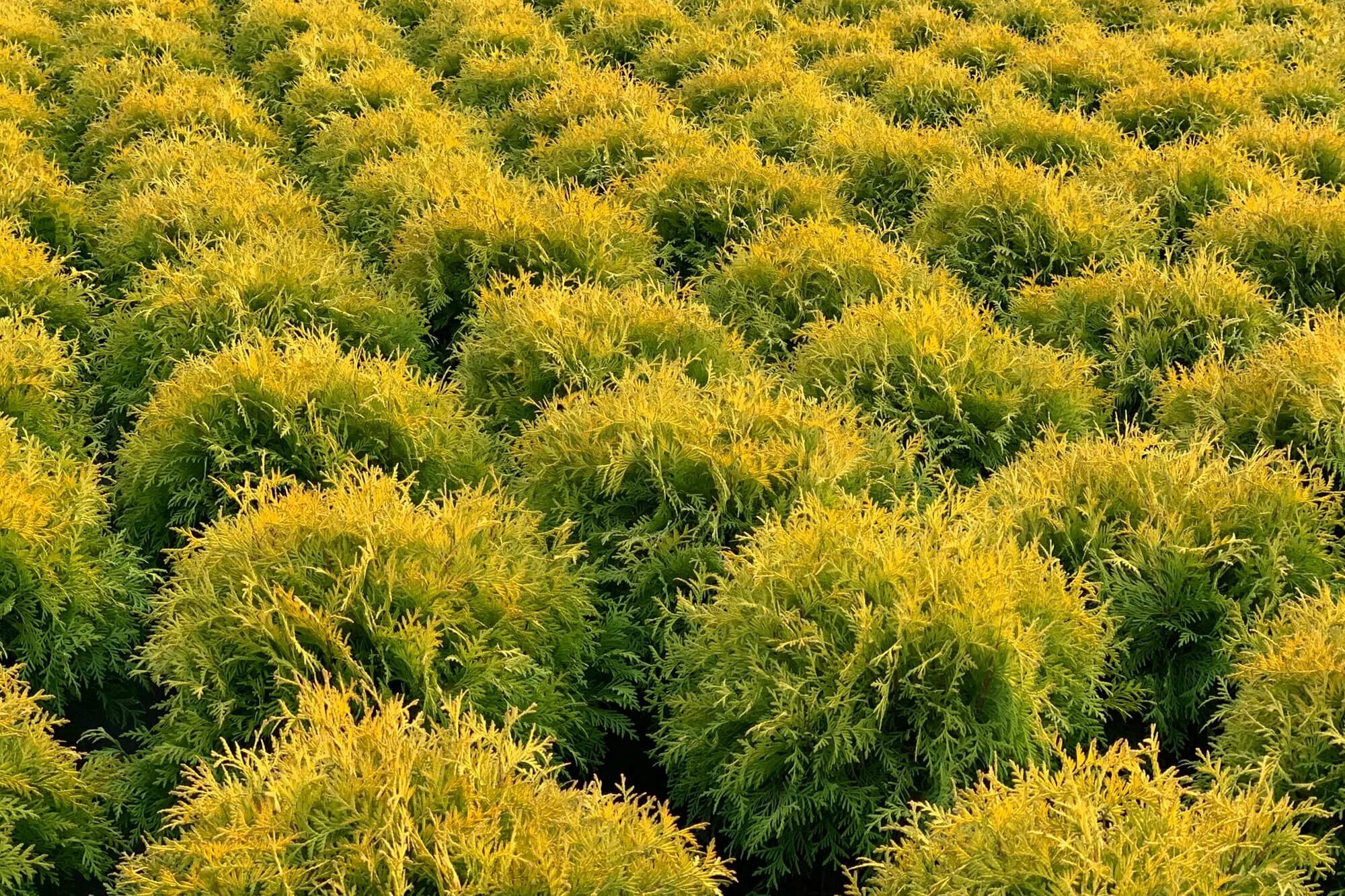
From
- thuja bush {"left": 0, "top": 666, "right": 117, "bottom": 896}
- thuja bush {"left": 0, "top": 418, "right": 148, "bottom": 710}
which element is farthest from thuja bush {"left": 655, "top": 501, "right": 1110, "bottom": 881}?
thuja bush {"left": 0, "top": 418, "right": 148, "bottom": 710}

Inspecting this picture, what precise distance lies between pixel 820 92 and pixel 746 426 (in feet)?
14.5

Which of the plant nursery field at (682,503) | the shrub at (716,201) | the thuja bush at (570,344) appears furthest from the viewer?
the shrub at (716,201)

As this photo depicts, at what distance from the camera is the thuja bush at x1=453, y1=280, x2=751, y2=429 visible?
4898 millimetres

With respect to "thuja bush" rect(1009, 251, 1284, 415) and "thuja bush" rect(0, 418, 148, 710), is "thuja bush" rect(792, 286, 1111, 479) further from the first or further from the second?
"thuja bush" rect(0, 418, 148, 710)

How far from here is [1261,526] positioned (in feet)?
12.7

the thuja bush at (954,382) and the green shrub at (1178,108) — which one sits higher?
the green shrub at (1178,108)

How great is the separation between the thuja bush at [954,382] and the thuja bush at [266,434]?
1698 mm

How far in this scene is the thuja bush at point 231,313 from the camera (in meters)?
5.23

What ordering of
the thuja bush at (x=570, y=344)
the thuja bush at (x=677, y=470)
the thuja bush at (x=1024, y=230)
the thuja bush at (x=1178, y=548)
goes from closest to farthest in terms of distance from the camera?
the thuja bush at (x=1178, y=548) < the thuja bush at (x=677, y=470) < the thuja bush at (x=570, y=344) < the thuja bush at (x=1024, y=230)

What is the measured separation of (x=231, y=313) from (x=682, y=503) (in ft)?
8.40

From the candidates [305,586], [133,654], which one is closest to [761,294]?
[305,586]

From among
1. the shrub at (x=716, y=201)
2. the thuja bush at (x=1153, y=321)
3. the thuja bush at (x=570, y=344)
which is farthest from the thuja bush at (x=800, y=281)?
the thuja bush at (x=1153, y=321)

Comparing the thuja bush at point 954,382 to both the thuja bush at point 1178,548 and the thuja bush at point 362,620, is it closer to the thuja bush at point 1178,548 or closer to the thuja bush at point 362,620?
the thuja bush at point 1178,548

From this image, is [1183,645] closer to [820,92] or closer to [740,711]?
[740,711]
